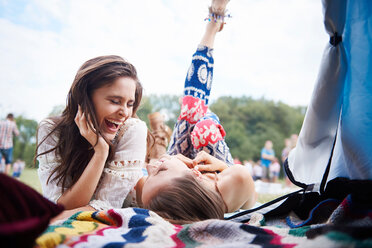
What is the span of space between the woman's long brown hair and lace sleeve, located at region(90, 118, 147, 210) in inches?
3.0

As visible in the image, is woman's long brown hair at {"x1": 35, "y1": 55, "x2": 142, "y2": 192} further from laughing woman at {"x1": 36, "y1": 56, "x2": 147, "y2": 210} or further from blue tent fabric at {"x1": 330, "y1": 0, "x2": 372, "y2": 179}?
blue tent fabric at {"x1": 330, "y1": 0, "x2": 372, "y2": 179}

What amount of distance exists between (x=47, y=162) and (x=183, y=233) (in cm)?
114

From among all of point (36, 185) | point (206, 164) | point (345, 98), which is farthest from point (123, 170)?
point (36, 185)

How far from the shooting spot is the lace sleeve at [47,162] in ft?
5.48

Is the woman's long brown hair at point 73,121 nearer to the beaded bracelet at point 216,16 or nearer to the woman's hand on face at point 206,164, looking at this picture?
the woman's hand on face at point 206,164

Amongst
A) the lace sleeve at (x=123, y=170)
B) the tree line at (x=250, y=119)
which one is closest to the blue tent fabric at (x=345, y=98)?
the lace sleeve at (x=123, y=170)

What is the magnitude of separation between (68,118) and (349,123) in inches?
61.3

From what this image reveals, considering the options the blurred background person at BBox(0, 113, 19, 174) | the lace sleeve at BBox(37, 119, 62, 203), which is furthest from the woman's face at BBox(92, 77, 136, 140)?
the blurred background person at BBox(0, 113, 19, 174)

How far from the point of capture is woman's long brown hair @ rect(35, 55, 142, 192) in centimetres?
166

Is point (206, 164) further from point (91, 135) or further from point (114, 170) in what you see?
point (91, 135)

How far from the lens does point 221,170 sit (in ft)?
5.63

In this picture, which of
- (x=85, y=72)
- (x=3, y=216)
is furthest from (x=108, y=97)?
(x=3, y=216)

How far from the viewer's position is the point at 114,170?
1.71 m

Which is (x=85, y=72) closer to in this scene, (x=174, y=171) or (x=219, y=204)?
(x=174, y=171)
